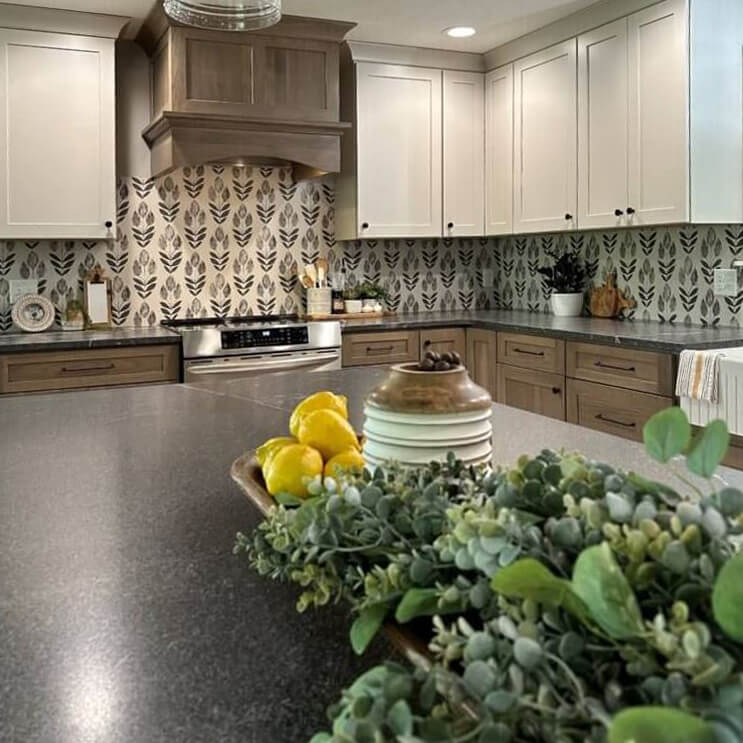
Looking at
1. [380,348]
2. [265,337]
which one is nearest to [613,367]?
[380,348]

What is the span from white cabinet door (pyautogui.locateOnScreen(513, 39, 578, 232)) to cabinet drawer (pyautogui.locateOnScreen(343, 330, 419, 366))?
86 cm

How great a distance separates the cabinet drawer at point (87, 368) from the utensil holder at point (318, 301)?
987mm

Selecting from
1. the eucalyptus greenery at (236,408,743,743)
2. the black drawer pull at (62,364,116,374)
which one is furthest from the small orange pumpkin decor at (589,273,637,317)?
the eucalyptus greenery at (236,408,743,743)

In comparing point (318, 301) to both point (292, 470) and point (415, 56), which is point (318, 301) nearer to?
point (415, 56)

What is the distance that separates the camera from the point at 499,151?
464 cm

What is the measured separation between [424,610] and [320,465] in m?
0.54

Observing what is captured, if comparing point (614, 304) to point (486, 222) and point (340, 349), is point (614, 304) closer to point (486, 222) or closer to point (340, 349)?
point (486, 222)

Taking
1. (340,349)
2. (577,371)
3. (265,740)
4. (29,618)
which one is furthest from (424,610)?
(340,349)

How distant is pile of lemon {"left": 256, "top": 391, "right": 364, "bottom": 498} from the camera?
1072 millimetres

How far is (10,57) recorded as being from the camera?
12.2 feet

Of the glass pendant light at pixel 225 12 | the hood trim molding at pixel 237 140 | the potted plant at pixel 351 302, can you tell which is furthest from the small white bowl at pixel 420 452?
the potted plant at pixel 351 302

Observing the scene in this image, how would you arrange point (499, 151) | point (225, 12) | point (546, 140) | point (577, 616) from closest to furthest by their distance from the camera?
point (577, 616) < point (225, 12) < point (546, 140) < point (499, 151)

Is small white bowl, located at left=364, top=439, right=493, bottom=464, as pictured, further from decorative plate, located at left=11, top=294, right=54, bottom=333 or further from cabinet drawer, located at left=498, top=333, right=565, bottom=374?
decorative plate, located at left=11, top=294, right=54, bottom=333

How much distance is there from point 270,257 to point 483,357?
4.25 ft
